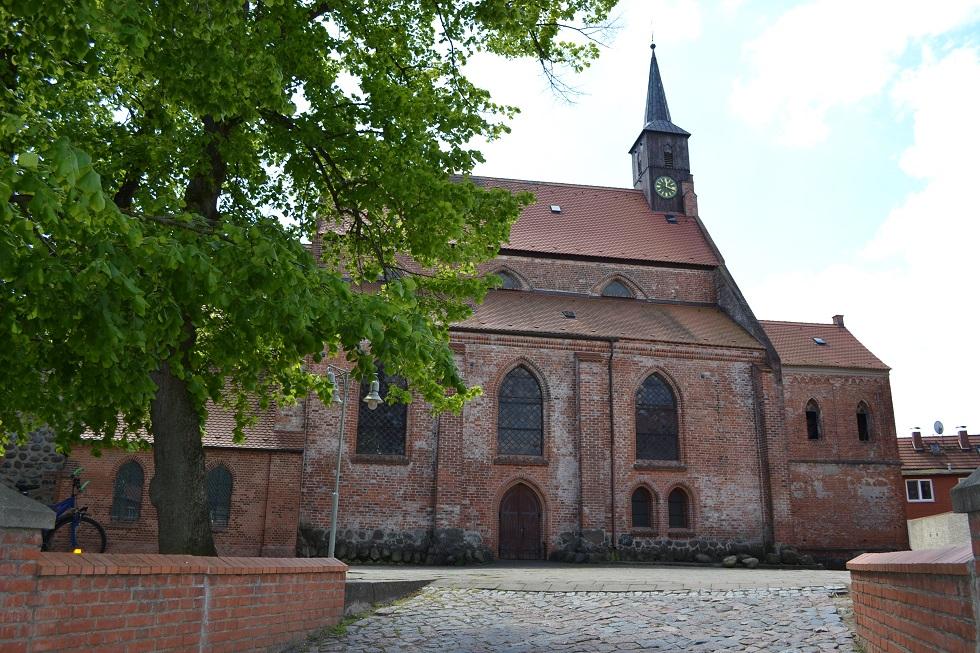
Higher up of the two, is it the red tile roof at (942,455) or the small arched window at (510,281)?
the small arched window at (510,281)

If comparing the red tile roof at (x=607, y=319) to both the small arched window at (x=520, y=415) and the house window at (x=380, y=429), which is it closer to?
the small arched window at (x=520, y=415)

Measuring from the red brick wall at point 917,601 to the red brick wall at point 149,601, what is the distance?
537 cm

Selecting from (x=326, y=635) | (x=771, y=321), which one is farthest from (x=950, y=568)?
(x=771, y=321)

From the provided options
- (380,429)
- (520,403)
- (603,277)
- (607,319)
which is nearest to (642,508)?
(520,403)

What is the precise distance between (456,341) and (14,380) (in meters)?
15.2

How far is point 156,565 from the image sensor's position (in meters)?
5.83

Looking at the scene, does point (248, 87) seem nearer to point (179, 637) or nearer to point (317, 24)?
point (317, 24)

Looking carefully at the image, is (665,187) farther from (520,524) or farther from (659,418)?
(520,524)

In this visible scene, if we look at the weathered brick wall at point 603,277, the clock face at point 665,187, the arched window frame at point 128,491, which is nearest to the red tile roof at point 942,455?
the weathered brick wall at point 603,277

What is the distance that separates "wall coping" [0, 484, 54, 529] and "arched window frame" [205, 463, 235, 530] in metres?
15.4

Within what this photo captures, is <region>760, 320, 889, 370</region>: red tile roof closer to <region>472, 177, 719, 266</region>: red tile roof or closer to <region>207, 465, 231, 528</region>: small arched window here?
<region>472, 177, 719, 266</region>: red tile roof

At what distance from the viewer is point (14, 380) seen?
6953 mm

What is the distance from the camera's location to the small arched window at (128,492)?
1903cm

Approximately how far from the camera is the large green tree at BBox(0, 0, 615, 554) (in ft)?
17.4
